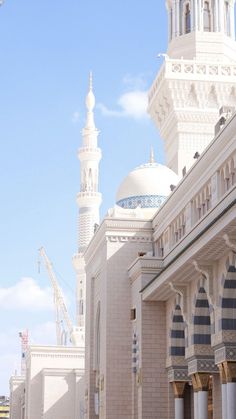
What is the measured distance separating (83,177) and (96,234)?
31747 mm

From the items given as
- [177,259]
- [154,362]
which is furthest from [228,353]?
[154,362]

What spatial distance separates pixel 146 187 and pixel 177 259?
10.5 meters

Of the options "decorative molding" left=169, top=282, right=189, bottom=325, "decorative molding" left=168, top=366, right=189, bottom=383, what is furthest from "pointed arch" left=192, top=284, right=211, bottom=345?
"decorative molding" left=168, top=366, right=189, bottom=383

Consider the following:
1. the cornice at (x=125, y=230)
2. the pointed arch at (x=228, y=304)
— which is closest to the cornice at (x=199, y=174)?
the cornice at (x=125, y=230)

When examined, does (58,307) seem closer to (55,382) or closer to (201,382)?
(55,382)

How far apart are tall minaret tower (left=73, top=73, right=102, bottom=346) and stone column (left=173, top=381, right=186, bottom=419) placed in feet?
111

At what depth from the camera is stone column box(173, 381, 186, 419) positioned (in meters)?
28.3

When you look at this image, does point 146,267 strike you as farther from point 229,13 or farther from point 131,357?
point 229,13

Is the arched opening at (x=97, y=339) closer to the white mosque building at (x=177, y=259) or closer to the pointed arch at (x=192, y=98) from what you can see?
the white mosque building at (x=177, y=259)

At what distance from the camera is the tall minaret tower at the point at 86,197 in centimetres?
6359

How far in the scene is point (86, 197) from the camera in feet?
213

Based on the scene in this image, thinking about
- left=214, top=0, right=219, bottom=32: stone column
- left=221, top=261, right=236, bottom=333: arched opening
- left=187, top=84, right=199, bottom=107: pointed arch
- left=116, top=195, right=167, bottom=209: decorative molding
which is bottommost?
left=221, top=261, right=236, bottom=333: arched opening

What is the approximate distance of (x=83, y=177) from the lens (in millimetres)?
65562

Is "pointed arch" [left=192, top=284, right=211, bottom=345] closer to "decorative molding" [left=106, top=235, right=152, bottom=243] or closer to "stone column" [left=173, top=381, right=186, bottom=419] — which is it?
"stone column" [left=173, top=381, right=186, bottom=419]
